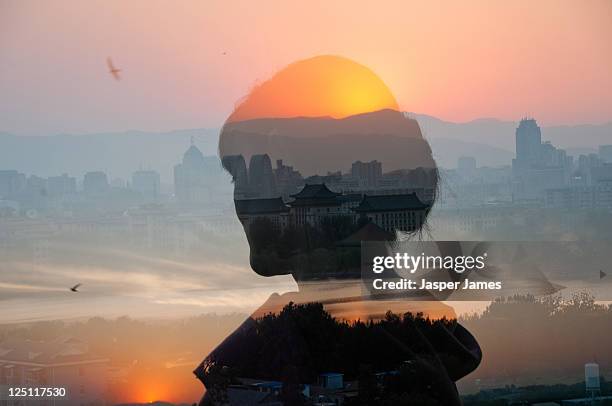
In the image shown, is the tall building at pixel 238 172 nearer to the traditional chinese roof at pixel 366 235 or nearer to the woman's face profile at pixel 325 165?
the woman's face profile at pixel 325 165

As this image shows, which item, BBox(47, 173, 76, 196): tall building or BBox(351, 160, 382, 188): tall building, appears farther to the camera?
BBox(47, 173, 76, 196): tall building

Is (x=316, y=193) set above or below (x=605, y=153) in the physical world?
below

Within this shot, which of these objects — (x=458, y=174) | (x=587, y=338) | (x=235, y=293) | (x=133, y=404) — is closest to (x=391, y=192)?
(x=458, y=174)

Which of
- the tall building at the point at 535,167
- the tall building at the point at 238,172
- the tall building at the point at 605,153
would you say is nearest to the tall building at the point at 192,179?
the tall building at the point at 238,172

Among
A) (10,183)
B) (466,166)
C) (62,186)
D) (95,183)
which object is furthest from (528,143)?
(10,183)

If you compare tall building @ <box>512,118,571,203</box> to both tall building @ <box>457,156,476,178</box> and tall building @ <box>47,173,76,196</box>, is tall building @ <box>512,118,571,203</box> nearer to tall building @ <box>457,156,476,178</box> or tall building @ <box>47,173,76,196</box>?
tall building @ <box>457,156,476,178</box>

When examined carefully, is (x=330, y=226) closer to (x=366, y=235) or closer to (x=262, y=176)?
(x=366, y=235)

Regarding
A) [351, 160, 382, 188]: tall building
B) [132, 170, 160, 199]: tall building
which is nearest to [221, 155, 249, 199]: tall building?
[132, 170, 160, 199]: tall building
